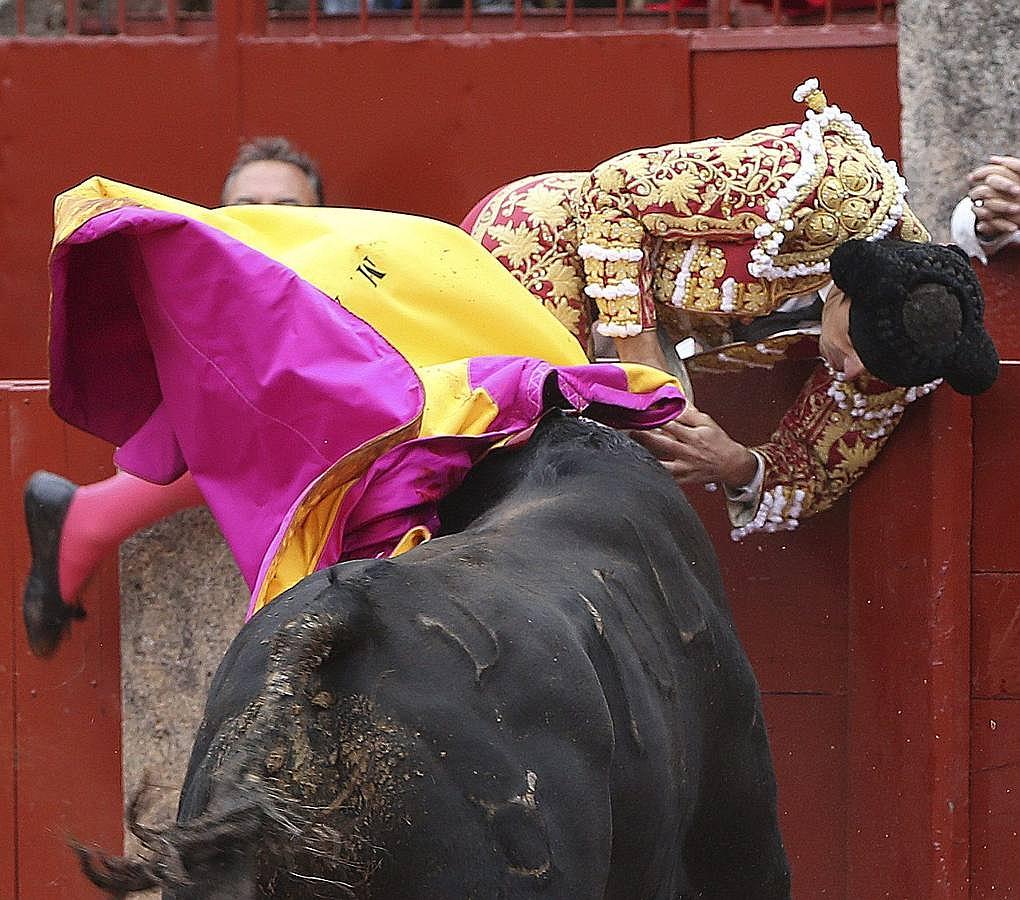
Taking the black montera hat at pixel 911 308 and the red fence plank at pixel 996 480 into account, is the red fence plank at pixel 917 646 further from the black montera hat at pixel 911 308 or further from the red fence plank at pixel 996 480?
the black montera hat at pixel 911 308

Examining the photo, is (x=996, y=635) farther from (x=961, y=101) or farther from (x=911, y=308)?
(x=961, y=101)

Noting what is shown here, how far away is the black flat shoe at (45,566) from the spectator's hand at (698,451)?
1.17m

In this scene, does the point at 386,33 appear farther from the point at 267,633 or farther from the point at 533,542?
the point at 267,633

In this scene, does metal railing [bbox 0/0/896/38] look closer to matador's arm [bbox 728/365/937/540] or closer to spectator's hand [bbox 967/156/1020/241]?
spectator's hand [bbox 967/156/1020/241]

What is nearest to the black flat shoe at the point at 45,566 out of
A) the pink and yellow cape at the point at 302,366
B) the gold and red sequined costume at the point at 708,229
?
the pink and yellow cape at the point at 302,366

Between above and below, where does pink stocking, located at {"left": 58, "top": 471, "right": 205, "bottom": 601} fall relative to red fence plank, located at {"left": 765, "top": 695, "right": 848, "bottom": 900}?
above

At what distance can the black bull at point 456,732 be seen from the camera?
1.35 m

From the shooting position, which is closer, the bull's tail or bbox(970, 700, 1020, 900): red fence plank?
the bull's tail

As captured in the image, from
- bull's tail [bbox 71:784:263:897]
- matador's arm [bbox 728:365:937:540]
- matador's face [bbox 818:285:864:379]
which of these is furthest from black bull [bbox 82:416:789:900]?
matador's arm [bbox 728:365:937:540]

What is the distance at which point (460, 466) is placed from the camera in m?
2.19

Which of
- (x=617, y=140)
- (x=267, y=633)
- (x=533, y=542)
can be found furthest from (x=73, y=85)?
(x=267, y=633)

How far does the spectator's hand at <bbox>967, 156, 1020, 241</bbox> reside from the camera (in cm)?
326

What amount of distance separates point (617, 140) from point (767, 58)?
467 millimetres

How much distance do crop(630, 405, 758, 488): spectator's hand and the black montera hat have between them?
333 mm
